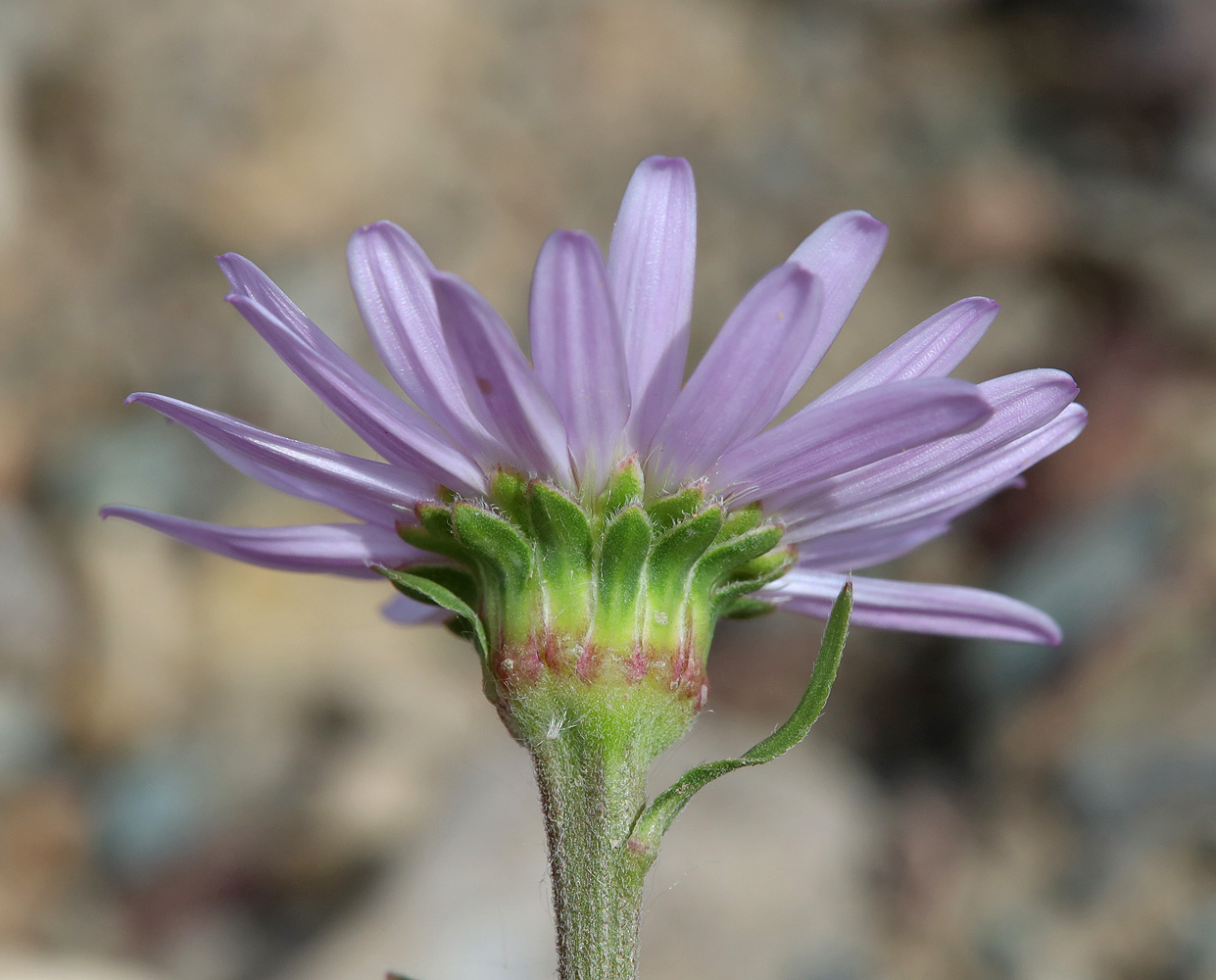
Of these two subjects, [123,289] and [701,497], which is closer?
[701,497]

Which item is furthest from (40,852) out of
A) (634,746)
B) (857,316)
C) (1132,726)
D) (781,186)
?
(781,186)

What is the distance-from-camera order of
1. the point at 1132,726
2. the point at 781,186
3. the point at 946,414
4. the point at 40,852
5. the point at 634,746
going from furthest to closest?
1. the point at 781,186
2. the point at 40,852
3. the point at 1132,726
4. the point at 634,746
5. the point at 946,414

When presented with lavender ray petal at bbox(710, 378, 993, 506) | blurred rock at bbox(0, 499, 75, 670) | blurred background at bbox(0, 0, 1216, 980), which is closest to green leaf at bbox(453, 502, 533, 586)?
lavender ray petal at bbox(710, 378, 993, 506)

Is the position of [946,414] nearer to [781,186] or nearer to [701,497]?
[701,497]

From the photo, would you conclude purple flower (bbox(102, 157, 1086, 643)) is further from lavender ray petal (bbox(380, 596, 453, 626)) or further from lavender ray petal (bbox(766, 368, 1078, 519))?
lavender ray petal (bbox(380, 596, 453, 626))

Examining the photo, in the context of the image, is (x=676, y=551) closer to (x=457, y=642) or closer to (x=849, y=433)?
(x=849, y=433)

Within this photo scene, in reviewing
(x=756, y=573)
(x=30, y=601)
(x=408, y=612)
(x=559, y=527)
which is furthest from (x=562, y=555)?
(x=30, y=601)
